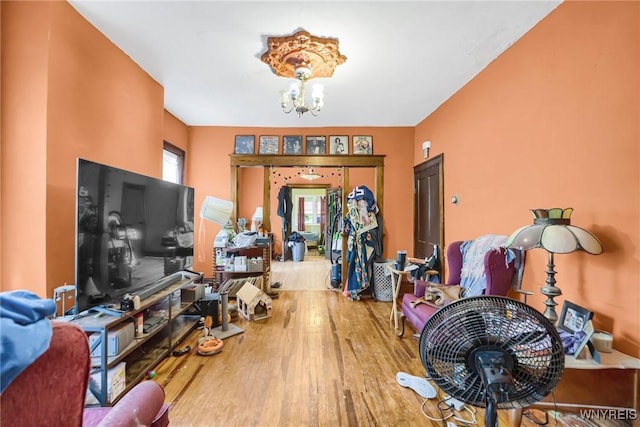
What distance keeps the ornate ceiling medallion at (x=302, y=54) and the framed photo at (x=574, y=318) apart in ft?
7.67

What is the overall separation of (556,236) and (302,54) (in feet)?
6.99

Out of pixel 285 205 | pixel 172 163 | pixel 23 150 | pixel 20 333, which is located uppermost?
pixel 172 163

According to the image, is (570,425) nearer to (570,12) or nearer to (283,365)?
(283,365)

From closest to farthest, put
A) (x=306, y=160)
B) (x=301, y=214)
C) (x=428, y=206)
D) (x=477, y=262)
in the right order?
(x=477, y=262), (x=428, y=206), (x=306, y=160), (x=301, y=214)

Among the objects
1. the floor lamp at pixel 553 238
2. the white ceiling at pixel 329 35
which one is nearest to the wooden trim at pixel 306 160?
the white ceiling at pixel 329 35

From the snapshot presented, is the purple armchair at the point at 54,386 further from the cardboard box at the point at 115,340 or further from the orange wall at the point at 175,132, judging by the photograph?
the orange wall at the point at 175,132

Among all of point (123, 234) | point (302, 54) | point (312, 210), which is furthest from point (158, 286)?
point (312, 210)

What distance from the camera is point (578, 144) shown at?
1.57 metres

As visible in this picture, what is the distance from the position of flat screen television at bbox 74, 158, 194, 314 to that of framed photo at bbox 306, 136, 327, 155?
2.10 m

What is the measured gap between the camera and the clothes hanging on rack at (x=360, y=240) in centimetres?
368

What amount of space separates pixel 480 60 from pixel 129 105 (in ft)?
10.3

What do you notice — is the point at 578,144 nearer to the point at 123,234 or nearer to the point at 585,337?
the point at 585,337

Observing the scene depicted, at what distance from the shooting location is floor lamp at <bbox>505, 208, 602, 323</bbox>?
1.35 meters

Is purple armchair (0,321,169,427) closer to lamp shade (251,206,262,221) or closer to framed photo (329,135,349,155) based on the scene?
framed photo (329,135,349,155)
